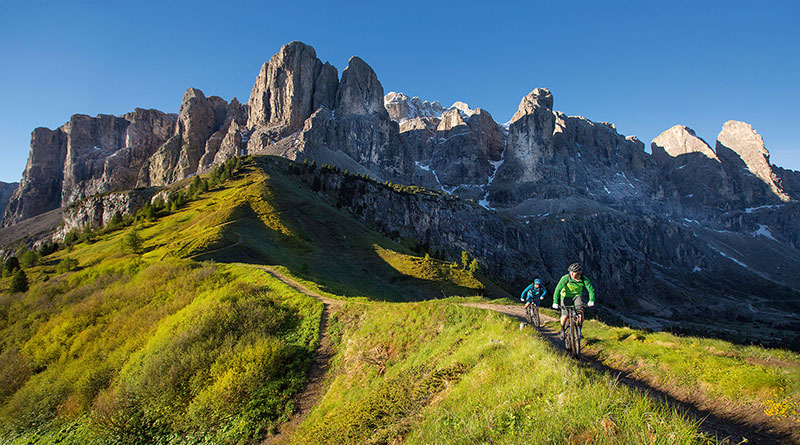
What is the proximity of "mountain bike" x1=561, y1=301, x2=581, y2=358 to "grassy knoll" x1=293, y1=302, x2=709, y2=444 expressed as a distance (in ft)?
5.21

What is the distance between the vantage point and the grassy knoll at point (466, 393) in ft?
17.4

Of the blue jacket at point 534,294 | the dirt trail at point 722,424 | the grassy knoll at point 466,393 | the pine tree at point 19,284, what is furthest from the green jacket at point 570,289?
Result: the pine tree at point 19,284

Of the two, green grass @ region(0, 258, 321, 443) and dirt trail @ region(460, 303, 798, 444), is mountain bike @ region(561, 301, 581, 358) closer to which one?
dirt trail @ region(460, 303, 798, 444)

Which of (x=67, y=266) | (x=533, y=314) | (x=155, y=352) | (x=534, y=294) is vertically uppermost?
(x=534, y=294)

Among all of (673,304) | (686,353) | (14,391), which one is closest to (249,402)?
(686,353)

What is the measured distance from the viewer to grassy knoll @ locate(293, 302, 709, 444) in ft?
17.4

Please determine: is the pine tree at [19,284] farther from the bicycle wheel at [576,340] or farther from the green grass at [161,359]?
the bicycle wheel at [576,340]

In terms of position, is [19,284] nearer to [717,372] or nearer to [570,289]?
[570,289]

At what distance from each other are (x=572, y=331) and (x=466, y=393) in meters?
4.86

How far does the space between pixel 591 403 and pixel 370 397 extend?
5.93 meters

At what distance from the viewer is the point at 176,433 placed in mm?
11461

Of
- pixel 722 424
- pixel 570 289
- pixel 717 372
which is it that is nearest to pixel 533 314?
pixel 570 289

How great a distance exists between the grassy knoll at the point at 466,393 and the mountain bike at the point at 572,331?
5.21ft

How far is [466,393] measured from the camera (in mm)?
7664
